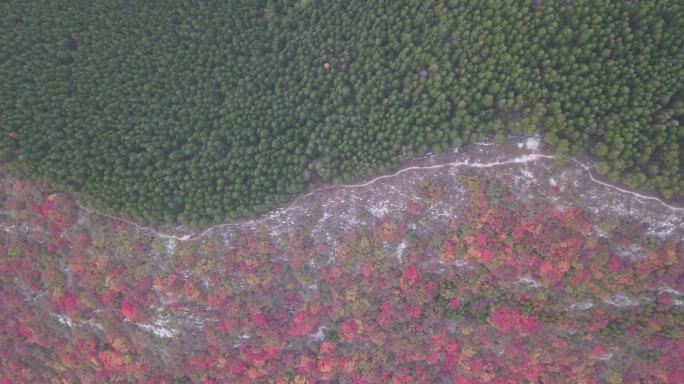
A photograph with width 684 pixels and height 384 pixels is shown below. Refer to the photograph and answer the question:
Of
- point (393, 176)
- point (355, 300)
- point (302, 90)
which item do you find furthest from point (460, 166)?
point (302, 90)

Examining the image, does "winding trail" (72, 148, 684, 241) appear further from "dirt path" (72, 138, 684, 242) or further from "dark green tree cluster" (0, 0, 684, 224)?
"dark green tree cluster" (0, 0, 684, 224)

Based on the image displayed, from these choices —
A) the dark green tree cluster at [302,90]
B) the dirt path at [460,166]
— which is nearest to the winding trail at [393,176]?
the dirt path at [460,166]

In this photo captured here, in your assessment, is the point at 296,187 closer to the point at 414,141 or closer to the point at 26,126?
the point at 414,141

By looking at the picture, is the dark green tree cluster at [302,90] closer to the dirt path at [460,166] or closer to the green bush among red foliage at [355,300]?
the dirt path at [460,166]

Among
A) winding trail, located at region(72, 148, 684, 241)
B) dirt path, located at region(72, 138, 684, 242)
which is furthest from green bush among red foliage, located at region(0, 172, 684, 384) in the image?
dirt path, located at region(72, 138, 684, 242)

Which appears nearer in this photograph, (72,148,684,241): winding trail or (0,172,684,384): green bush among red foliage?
(72,148,684,241): winding trail

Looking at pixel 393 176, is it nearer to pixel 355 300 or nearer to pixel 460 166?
pixel 460 166

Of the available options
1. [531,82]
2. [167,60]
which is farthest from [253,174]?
[531,82]
